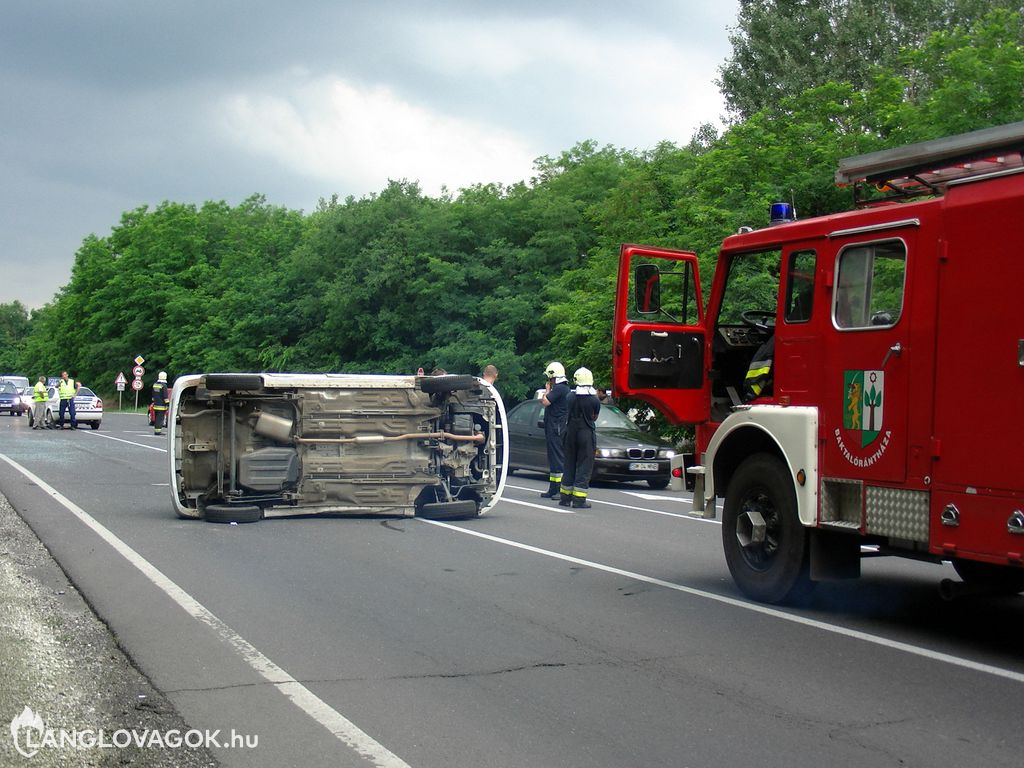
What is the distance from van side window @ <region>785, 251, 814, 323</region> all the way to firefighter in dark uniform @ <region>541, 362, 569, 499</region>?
8282mm

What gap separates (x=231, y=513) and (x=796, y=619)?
666cm

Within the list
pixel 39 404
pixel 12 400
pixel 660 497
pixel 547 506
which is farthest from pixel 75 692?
pixel 12 400

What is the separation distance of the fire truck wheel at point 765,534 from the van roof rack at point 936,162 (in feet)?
6.91

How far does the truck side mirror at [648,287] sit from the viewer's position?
8539 millimetres

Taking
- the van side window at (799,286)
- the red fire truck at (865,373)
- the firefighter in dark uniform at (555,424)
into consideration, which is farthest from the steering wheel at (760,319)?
the firefighter in dark uniform at (555,424)

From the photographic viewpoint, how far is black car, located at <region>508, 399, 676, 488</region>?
18859mm

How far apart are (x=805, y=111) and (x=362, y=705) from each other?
24748 millimetres

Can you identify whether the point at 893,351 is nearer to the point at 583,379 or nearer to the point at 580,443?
the point at 580,443

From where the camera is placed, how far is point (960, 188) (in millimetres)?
6703

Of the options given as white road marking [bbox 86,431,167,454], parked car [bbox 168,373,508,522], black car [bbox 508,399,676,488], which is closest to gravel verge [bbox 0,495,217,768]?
parked car [bbox 168,373,508,522]

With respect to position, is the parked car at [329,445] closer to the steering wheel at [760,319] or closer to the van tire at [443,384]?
the van tire at [443,384]

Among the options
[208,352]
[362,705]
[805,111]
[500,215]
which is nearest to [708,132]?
[500,215]

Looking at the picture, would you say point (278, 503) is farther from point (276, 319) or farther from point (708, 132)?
point (276, 319)

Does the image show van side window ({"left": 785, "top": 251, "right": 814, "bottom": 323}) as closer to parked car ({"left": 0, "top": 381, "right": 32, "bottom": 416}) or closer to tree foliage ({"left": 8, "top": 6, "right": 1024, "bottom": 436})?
tree foliage ({"left": 8, "top": 6, "right": 1024, "bottom": 436})
